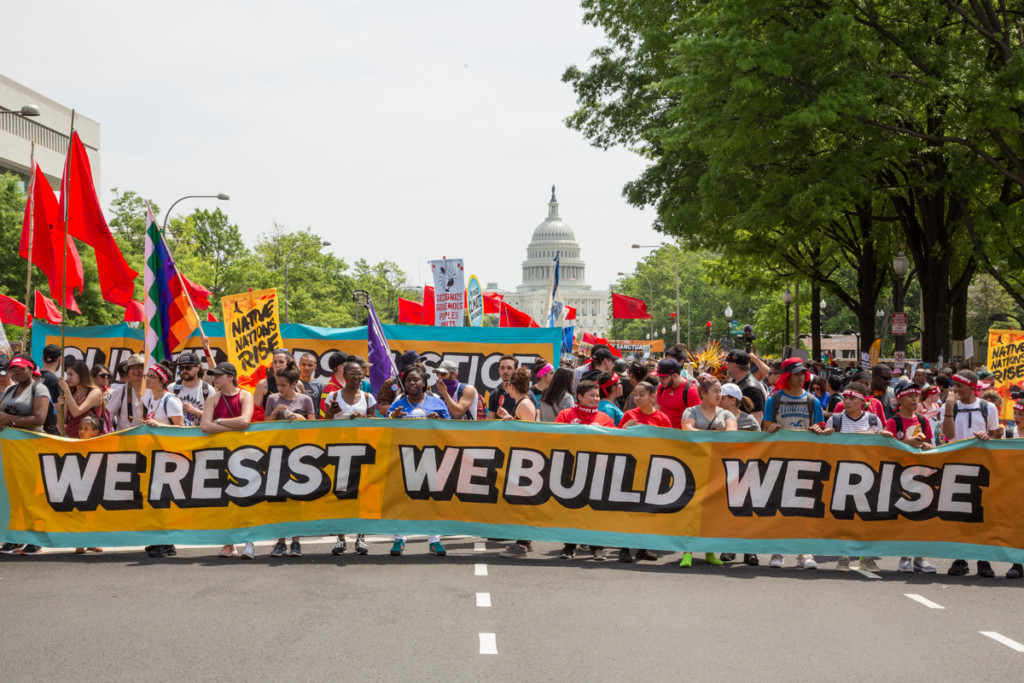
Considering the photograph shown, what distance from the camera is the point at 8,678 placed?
5965 millimetres

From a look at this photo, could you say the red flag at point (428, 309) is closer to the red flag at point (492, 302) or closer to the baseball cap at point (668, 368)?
the red flag at point (492, 302)

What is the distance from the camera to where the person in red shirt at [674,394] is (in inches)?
407

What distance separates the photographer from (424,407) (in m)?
10.2

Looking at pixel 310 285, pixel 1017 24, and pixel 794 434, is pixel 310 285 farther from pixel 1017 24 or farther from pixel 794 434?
pixel 794 434

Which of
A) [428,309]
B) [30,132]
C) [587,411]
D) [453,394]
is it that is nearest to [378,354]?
[453,394]

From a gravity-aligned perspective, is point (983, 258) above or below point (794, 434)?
above

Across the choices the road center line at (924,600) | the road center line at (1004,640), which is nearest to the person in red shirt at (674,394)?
the road center line at (924,600)

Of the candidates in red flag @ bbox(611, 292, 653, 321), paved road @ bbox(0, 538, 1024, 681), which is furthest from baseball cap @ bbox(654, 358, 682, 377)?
red flag @ bbox(611, 292, 653, 321)

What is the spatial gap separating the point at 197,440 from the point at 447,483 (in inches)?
89.4

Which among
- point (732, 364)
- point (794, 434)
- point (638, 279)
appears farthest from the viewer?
point (638, 279)

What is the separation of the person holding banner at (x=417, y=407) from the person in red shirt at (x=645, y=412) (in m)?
1.69

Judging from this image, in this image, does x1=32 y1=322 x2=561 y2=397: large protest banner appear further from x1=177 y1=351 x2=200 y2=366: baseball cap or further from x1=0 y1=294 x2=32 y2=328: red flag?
x1=0 y1=294 x2=32 y2=328: red flag

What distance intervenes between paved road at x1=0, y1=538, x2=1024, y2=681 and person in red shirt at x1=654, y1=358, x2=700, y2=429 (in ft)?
4.81

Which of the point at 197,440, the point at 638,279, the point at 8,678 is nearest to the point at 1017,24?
the point at 197,440
